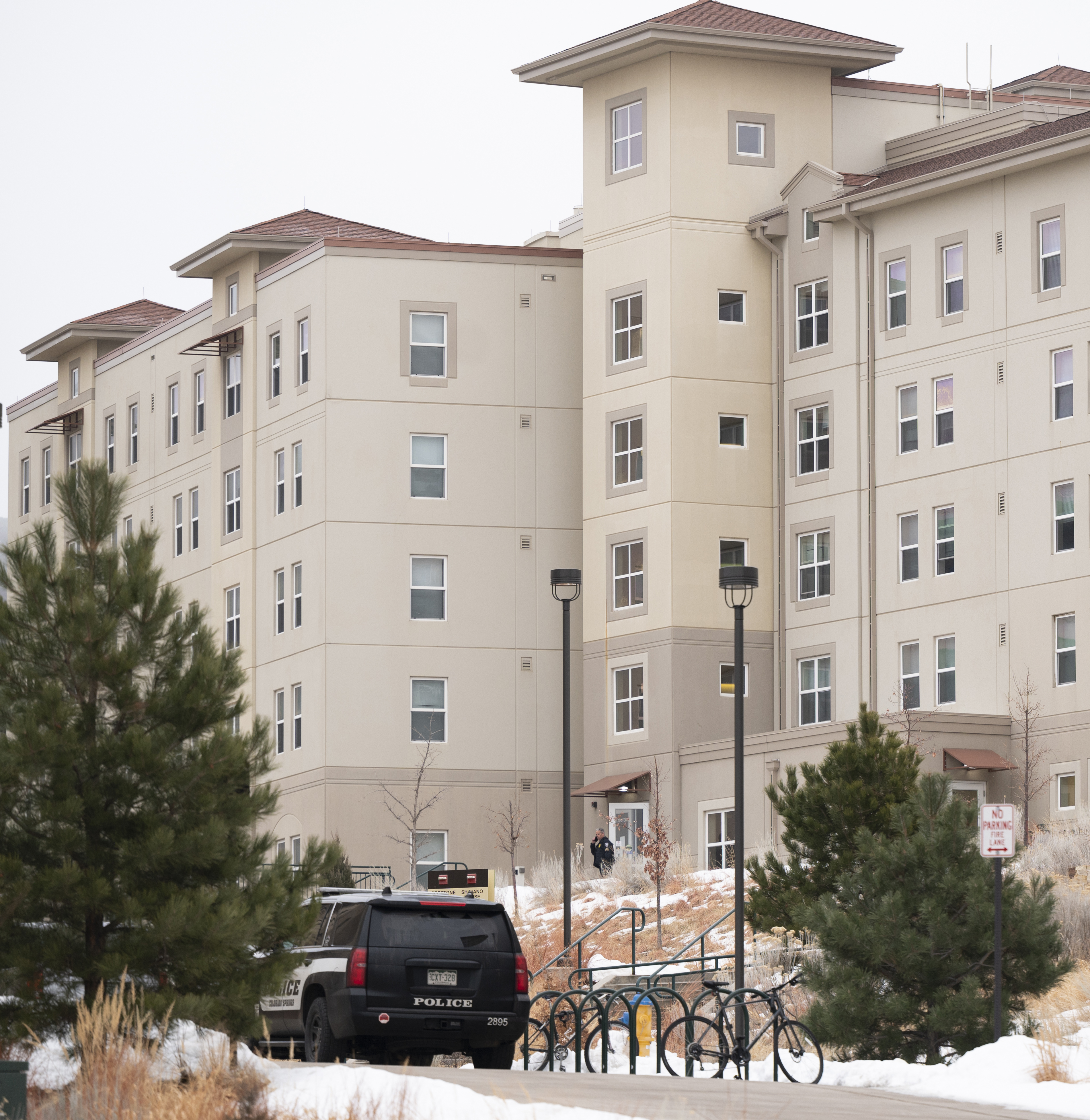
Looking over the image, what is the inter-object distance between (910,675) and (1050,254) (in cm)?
960

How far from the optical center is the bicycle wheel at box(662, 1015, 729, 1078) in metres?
20.5

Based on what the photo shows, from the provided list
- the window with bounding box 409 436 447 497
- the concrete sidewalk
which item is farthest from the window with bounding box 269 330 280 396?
the concrete sidewalk

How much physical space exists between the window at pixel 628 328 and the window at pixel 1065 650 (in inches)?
493

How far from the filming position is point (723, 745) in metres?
50.1

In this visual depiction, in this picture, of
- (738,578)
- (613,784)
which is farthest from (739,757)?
(613,784)

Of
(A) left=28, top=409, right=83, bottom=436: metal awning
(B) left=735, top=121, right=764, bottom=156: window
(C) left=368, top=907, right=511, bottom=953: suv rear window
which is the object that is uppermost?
(B) left=735, top=121, right=764, bottom=156: window

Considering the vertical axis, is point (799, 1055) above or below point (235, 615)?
below

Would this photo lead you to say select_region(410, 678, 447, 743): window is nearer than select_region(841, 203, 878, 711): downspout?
No

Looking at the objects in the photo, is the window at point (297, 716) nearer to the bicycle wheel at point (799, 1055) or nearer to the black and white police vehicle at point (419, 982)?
the bicycle wheel at point (799, 1055)

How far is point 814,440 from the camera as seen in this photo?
52781mm

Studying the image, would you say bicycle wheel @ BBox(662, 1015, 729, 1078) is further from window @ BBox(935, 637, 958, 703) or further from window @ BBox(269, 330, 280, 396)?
window @ BBox(269, 330, 280, 396)

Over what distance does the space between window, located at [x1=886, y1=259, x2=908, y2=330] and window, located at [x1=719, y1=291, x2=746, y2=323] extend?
3.98 meters

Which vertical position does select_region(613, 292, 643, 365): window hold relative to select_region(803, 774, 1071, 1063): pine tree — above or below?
above

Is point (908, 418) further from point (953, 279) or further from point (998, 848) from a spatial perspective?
point (998, 848)
